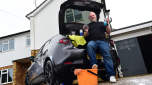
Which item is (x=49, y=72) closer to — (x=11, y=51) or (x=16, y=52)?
(x=16, y=52)

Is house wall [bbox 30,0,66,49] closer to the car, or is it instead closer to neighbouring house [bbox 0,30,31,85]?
neighbouring house [bbox 0,30,31,85]

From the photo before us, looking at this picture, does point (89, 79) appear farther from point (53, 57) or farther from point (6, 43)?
point (6, 43)

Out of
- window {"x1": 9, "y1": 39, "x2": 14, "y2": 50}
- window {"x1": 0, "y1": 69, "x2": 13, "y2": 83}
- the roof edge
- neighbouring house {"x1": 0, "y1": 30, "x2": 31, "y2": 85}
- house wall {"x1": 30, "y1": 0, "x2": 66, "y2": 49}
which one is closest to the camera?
house wall {"x1": 30, "y1": 0, "x2": 66, "y2": 49}

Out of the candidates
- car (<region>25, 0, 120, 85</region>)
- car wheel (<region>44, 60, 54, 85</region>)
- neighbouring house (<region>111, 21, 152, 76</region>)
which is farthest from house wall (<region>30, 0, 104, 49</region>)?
car wheel (<region>44, 60, 54, 85</region>)

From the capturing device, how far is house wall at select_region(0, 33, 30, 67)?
20.7 metres

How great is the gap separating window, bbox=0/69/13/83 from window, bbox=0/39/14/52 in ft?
8.59

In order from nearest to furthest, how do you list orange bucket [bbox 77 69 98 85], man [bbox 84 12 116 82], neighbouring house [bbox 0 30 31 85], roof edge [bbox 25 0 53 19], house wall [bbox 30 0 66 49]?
orange bucket [bbox 77 69 98 85] → man [bbox 84 12 116 82] → house wall [bbox 30 0 66 49] → roof edge [bbox 25 0 53 19] → neighbouring house [bbox 0 30 31 85]

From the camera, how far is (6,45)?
866 inches

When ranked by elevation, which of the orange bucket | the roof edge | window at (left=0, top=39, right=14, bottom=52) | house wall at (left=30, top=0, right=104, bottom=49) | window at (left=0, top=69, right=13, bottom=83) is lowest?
window at (left=0, top=69, right=13, bottom=83)

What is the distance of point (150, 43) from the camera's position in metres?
11.9

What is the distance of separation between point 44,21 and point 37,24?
0.84m

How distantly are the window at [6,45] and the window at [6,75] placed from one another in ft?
8.59

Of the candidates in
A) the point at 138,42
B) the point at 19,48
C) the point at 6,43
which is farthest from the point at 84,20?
the point at 6,43

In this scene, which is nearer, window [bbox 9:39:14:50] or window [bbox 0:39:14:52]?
window [bbox 9:39:14:50]
